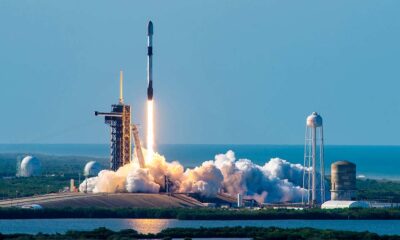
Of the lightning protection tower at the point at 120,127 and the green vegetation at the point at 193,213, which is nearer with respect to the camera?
the green vegetation at the point at 193,213

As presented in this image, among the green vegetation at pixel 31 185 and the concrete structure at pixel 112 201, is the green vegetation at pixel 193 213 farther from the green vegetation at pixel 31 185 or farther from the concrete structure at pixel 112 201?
the green vegetation at pixel 31 185

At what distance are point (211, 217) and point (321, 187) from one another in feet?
63.4

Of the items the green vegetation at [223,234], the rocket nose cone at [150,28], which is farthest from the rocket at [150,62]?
the green vegetation at [223,234]

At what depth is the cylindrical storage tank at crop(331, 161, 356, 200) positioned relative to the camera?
13900cm

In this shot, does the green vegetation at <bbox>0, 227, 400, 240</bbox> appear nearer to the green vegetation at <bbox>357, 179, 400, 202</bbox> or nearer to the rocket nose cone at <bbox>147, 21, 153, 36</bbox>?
the rocket nose cone at <bbox>147, 21, 153, 36</bbox>

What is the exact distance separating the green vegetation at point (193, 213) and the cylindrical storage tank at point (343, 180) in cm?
719

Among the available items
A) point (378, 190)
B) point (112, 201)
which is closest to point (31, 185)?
point (112, 201)

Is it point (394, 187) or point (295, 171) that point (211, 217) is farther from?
point (394, 187)

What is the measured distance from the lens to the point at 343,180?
456 feet

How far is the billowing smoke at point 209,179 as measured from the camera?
139 m

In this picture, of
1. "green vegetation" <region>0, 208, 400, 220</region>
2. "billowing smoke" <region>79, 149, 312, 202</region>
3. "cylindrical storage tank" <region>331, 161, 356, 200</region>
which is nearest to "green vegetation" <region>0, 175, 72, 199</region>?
"billowing smoke" <region>79, 149, 312, 202</region>

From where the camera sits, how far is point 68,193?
14338cm

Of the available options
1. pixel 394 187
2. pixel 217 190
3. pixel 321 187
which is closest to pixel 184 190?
pixel 217 190

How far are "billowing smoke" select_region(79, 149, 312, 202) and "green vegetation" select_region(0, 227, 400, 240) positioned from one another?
29.2 meters
